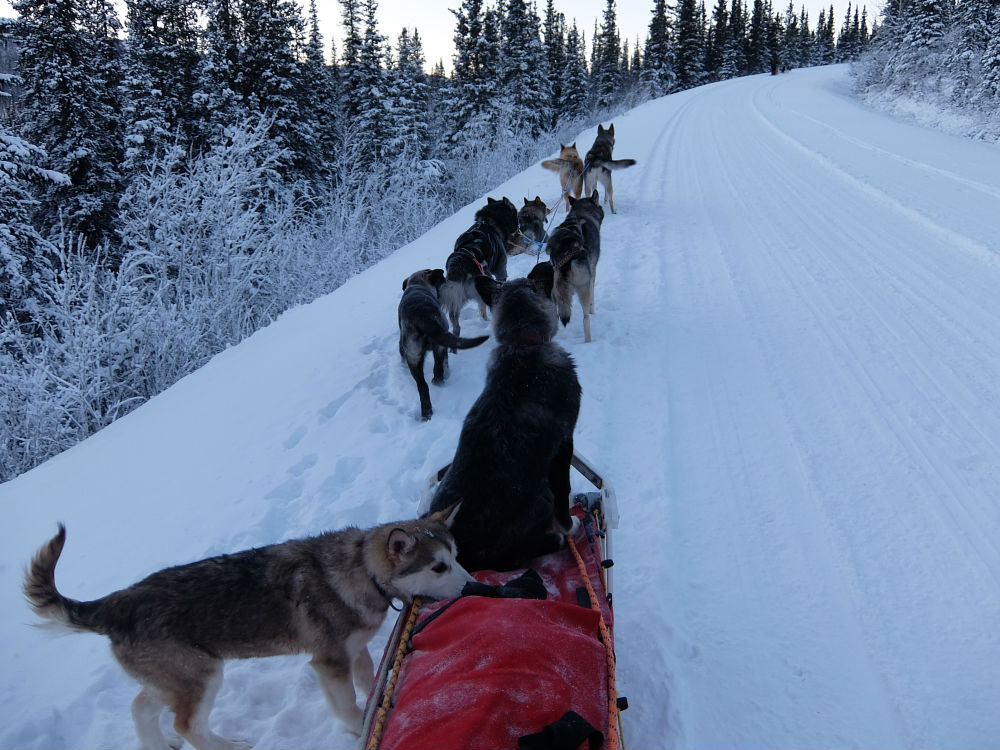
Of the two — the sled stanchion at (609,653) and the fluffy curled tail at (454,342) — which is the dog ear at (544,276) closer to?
the fluffy curled tail at (454,342)

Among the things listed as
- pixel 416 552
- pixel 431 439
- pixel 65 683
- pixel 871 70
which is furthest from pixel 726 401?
pixel 871 70

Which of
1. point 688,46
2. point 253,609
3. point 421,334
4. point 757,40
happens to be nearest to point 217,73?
point 421,334

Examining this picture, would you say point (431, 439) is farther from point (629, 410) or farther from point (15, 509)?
point (15, 509)

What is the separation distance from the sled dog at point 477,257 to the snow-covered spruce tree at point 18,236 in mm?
7585

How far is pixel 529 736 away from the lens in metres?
1.50

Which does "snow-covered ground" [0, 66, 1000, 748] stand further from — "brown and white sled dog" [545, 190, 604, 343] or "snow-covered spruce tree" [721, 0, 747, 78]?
"snow-covered spruce tree" [721, 0, 747, 78]

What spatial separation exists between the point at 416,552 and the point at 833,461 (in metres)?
3.26

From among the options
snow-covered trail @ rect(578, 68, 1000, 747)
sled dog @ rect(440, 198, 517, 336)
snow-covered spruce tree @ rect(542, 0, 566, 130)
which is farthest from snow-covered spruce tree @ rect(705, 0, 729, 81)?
sled dog @ rect(440, 198, 517, 336)

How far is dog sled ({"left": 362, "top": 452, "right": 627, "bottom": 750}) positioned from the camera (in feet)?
5.09

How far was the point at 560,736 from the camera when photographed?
1.50m

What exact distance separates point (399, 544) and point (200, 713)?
111 centimetres

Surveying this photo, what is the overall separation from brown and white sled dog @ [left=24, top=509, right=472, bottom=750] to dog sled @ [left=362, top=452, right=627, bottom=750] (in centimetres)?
26

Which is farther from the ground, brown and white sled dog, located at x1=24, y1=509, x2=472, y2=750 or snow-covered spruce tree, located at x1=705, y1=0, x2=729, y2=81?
snow-covered spruce tree, located at x1=705, y1=0, x2=729, y2=81

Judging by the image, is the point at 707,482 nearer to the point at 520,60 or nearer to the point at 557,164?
the point at 557,164
